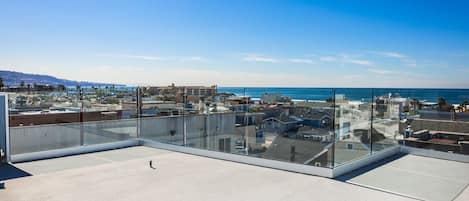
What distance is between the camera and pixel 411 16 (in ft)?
27.9

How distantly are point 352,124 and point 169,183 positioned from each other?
9.04 ft

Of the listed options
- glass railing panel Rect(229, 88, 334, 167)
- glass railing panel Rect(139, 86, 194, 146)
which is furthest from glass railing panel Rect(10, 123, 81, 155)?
glass railing panel Rect(229, 88, 334, 167)

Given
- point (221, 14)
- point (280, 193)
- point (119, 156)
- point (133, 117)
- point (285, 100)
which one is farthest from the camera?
point (221, 14)

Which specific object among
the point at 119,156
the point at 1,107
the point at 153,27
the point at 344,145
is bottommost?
the point at 119,156

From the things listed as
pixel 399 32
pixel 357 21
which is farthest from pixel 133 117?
pixel 399 32

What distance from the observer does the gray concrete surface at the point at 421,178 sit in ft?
11.0

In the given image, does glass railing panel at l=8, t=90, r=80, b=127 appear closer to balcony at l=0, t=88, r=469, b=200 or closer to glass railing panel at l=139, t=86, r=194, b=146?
balcony at l=0, t=88, r=469, b=200

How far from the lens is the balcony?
11.4 feet

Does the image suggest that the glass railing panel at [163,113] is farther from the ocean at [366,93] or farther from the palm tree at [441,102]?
Answer: the palm tree at [441,102]

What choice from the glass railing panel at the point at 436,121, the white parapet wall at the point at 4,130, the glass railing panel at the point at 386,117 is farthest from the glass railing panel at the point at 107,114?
the glass railing panel at the point at 436,121

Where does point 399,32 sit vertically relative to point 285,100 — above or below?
above

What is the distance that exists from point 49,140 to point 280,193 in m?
4.02

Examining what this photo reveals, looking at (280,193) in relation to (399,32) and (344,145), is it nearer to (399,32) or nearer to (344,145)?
(344,145)

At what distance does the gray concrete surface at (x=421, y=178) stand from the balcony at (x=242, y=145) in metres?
0.01
